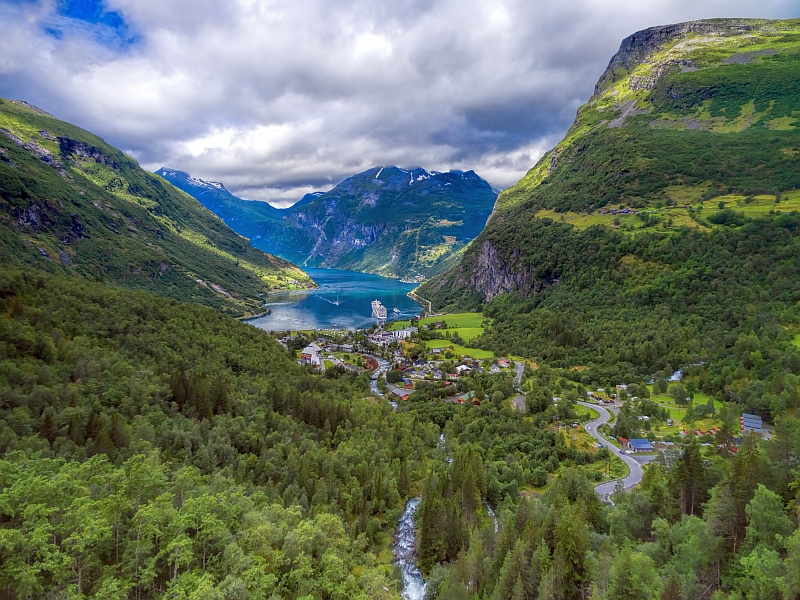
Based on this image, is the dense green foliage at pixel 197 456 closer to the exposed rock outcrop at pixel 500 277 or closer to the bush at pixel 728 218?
the exposed rock outcrop at pixel 500 277

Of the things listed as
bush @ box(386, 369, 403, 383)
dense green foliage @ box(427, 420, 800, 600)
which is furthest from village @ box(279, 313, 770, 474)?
dense green foliage @ box(427, 420, 800, 600)

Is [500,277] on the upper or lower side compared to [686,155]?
lower

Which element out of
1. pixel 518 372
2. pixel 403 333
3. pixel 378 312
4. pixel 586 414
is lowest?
pixel 378 312

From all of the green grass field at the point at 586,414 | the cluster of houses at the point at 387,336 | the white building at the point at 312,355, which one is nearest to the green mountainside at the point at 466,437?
the green grass field at the point at 586,414

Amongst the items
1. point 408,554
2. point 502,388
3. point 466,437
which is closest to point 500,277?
point 502,388

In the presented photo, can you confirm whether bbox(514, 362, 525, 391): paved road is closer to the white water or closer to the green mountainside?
the green mountainside

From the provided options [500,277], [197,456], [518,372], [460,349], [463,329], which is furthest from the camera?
[500,277]

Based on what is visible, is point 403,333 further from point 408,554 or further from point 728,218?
point 408,554
